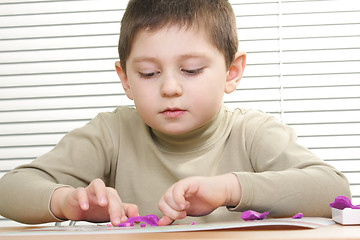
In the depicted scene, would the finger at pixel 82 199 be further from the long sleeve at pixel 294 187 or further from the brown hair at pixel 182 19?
the brown hair at pixel 182 19

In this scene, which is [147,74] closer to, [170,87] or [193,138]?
[170,87]

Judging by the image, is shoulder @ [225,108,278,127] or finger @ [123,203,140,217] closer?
finger @ [123,203,140,217]

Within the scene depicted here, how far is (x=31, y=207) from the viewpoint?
1.10 metres

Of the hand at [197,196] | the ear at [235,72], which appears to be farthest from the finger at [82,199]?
the ear at [235,72]

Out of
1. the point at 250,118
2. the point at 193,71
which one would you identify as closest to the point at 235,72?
the point at 250,118

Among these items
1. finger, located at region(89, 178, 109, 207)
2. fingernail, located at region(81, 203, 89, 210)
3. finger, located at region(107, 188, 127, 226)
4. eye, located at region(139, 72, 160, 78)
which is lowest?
finger, located at region(107, 188, 127, 226)

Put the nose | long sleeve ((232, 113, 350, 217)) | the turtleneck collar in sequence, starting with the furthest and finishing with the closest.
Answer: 1. the turtleneck collar
2. the nose
3. long sleeve ((232, 113, 350, 217))

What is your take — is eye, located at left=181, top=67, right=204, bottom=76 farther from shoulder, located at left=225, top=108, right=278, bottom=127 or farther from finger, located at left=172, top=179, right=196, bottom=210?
finger, located at left=172, top=179, right=196, bottom=210

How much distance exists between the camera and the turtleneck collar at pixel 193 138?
1346 millimetres

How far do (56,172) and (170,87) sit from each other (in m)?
0.34

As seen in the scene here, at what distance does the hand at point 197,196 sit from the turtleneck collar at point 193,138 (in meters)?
0.34

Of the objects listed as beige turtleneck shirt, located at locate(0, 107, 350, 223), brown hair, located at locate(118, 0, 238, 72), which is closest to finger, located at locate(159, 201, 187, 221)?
beige turtleneck shirt, located at locate(0, 107, 350, 223)

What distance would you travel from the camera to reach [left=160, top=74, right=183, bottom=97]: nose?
1156 mm

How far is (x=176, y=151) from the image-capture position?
1.36m
